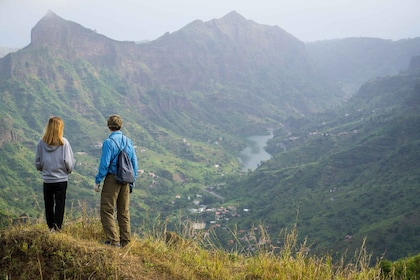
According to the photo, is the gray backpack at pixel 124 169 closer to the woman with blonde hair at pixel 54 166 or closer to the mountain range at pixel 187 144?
the woman with blonde hair at pixel 54 166

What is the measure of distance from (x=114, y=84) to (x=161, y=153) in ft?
262

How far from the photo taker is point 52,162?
5.36 m

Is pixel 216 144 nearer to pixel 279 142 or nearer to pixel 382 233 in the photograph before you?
pixel 279 142

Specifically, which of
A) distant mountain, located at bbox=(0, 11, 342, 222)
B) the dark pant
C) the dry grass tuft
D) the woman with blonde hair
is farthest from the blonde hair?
distant mountain, located at bbox=(0, 11, 342, 222)

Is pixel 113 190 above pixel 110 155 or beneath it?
beneath

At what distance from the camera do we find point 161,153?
433ft

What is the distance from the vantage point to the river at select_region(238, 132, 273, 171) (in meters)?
137

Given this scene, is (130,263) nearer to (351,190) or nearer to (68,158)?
(68,158)

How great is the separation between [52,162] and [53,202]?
0.68m

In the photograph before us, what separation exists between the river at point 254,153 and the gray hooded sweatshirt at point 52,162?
124783 millimetres

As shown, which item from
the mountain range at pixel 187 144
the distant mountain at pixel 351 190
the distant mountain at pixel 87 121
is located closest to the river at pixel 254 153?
the distant mountain at pixel 87 121

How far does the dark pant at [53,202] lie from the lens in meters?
5.43

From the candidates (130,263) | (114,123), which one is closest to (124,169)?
(114,123)

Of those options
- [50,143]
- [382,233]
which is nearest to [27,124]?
[382,233]
